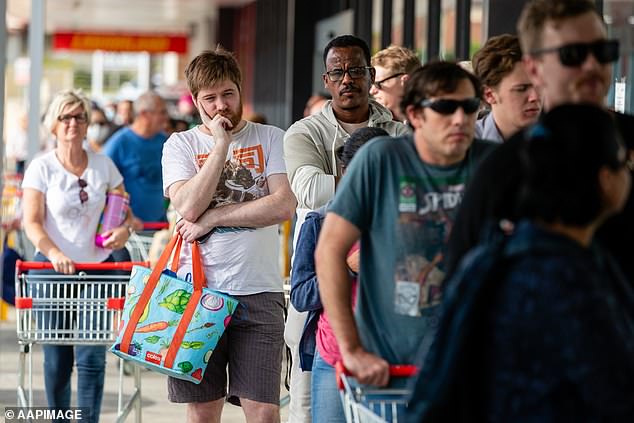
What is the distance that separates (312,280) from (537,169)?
6.68 ft

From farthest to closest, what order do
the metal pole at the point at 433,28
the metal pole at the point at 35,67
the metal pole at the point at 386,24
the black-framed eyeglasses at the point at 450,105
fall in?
the metal pole at the point at 386,24
the metal pole at the point at 433,28
the metal pole at the point at 35,67
the black-framed eyeglasses at the point at 450,105

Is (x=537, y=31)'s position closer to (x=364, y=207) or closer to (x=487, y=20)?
(x=364, y=207)

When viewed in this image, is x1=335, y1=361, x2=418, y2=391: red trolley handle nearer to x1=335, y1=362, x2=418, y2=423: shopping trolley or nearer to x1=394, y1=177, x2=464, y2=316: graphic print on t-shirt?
x1=335, y1=362, x2=418, y2=423: shopping trolley

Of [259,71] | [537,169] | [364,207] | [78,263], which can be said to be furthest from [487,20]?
[259,71]

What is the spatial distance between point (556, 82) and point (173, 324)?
8.19 feet

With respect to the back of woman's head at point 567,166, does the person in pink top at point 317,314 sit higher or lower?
lower

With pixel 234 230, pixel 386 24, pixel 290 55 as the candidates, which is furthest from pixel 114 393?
pixel 290 55

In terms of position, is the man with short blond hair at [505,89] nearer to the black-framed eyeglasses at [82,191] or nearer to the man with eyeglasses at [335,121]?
the man with eyeglasses at [335,121]

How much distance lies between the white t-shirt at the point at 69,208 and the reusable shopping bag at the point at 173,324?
197 cm

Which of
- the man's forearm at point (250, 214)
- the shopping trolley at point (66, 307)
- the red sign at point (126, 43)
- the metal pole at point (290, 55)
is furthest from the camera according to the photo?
the red sign at point (126, 43)

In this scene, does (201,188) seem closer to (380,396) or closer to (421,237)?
(421,237)

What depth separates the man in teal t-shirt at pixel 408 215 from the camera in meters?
3.78

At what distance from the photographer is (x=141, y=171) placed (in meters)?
10.8

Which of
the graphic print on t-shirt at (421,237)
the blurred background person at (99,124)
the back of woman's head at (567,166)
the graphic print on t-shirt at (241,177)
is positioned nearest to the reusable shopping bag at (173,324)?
the graphic print on t-shirt at (241,177)
